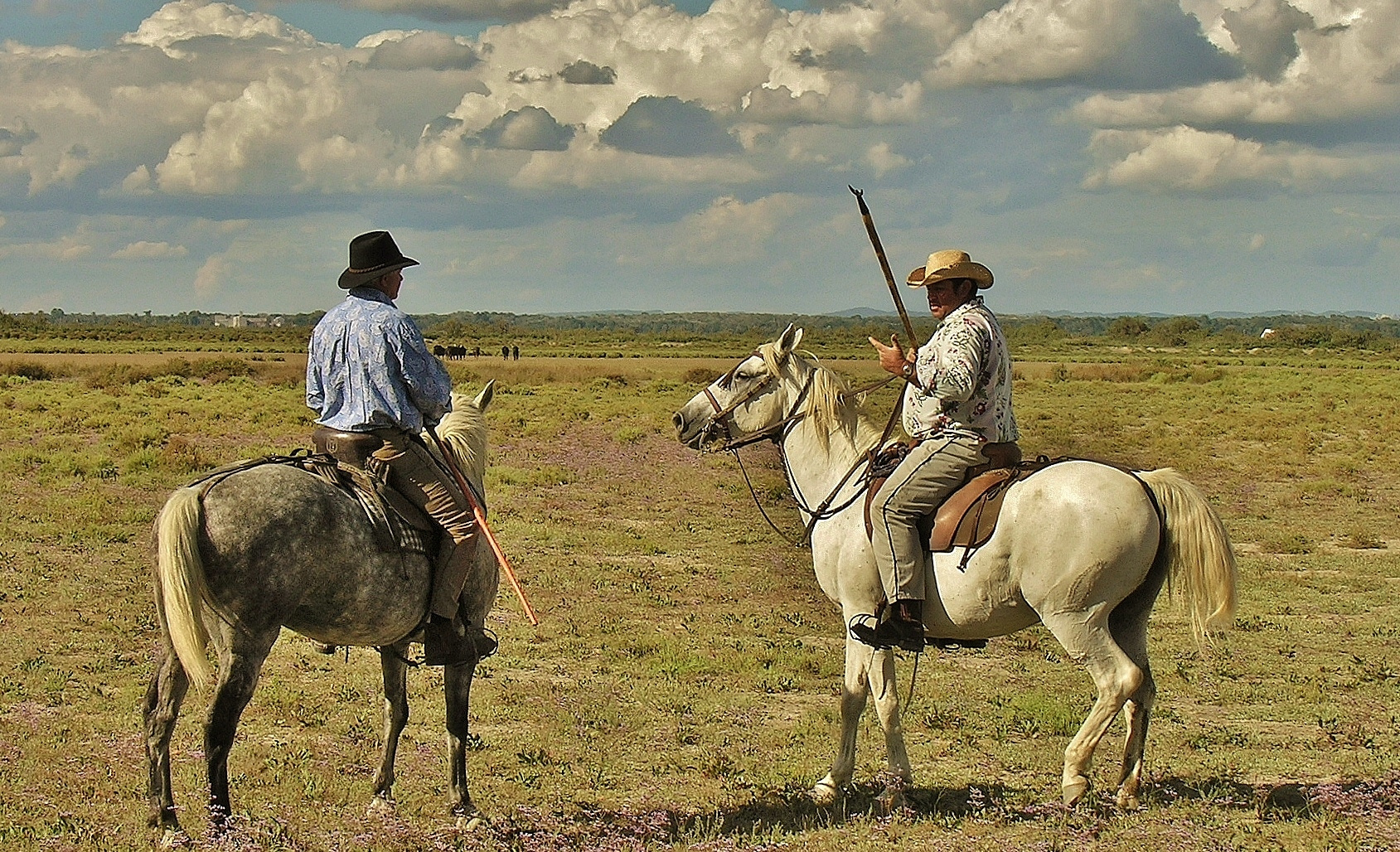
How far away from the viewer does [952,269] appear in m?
6.48

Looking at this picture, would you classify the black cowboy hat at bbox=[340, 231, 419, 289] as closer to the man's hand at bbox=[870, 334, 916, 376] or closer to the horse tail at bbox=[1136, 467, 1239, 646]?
the man's hand at bbox=[870, 334, 916, 376]

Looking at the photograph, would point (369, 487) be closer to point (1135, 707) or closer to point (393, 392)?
point (393, 392)

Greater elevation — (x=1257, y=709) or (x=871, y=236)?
(x=871, y=236)

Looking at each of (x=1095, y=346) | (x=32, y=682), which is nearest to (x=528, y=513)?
(x=32, y=682)

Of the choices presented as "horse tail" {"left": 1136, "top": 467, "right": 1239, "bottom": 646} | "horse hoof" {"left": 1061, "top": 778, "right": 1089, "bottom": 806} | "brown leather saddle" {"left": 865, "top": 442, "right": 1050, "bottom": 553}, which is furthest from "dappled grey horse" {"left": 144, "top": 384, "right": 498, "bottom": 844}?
"horse tail" {"left": 1136, "top": 467, "right": 1239, "bottom": 646}

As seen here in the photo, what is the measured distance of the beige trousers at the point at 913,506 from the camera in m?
6.43

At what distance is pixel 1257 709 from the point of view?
29.6ft

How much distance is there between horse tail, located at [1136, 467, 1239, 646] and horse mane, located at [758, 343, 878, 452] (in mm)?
1553

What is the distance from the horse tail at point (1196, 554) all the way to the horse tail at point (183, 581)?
4518mm

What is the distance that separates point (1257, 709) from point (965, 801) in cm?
322

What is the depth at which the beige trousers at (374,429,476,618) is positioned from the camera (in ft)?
20.5

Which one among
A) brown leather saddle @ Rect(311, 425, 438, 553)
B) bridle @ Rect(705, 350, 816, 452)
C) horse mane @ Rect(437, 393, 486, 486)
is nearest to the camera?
brown leather saddle @ Rect(311, 425, 438, 553)

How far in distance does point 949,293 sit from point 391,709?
379 cm

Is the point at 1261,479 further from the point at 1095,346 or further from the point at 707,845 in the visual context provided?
the point at 1095,346
